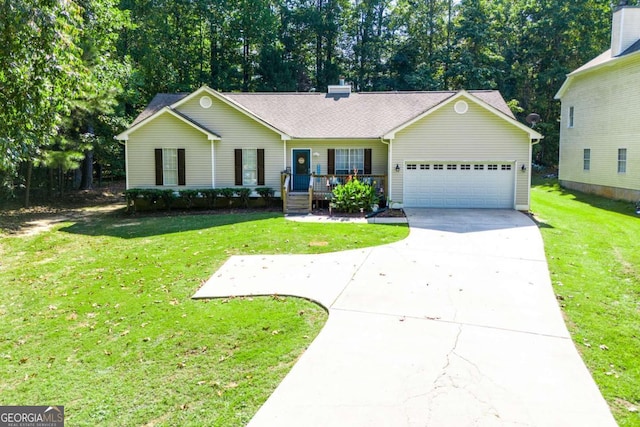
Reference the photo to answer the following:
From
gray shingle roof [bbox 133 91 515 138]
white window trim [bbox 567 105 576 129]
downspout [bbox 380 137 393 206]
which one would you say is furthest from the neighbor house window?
white window trim [bbox 567 105 576 129]

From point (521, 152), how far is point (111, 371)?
1611 centimetres

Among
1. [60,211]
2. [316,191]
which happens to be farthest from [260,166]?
[60,211]

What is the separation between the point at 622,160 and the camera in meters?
20.5

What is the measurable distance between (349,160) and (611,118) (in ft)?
41.3

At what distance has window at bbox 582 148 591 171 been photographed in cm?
2342

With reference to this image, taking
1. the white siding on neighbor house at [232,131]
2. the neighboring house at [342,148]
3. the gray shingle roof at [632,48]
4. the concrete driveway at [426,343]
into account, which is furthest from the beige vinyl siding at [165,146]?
the gray shingle roof at [632,48]

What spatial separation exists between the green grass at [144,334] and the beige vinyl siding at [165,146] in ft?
23.6

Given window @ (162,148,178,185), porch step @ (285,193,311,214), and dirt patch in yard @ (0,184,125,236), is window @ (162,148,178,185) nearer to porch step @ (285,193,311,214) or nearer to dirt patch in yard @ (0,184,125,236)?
dirt patch in yard @ (0,184,125,236)

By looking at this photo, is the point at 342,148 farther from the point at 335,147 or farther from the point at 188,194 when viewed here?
the point at 188,194

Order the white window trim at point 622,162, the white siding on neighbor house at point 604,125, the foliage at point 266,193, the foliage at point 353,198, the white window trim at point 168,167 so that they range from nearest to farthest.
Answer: the foliage at point 353,198
the foliage at point 266,193
the white window trim at point 168,167
the white siding on neighbor house at point 604,125
the white window trim at point 622,162

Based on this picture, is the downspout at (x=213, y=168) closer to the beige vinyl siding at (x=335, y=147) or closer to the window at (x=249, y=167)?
the window at (x=249, y=167)

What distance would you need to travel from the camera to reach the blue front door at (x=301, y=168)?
64.1 feet

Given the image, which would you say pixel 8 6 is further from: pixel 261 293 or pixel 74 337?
pixel 261 293

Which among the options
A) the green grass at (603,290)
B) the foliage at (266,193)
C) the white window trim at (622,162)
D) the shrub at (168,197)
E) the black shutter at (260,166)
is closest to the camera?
the green grass at (603,290)
